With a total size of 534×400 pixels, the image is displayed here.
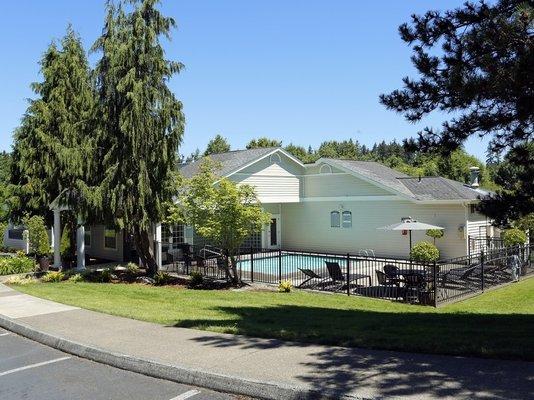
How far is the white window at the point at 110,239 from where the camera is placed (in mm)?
26970

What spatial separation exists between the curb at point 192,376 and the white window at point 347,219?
22380 mm

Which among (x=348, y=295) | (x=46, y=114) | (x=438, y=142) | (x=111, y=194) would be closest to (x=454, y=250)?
(x=348, y=295)

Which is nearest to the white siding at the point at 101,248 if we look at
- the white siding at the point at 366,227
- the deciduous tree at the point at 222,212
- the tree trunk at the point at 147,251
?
the tree trunk at the point at 147,251

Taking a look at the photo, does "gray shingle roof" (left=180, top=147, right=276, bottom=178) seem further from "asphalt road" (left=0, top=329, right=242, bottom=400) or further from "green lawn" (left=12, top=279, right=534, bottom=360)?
"asphalt road" (left=0, top=329, right=242, bottom=400)

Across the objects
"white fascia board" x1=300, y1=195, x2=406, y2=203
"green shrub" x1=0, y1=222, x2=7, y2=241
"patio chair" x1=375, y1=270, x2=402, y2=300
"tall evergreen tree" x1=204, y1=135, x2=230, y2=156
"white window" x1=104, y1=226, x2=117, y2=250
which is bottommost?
"patio chair" x1=375, y1=270, x2=402, y2=300

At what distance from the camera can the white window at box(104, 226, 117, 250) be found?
26970 millimetres

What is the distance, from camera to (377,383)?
543 cm

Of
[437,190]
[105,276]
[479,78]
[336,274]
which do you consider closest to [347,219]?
[437,190]

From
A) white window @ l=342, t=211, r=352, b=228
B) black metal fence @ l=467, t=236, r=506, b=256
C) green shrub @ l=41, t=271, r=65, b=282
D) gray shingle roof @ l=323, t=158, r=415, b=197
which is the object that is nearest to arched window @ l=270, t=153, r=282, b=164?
gray shingle roof @ l=323, t=158, r=415, b=197

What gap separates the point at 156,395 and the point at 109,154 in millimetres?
14285

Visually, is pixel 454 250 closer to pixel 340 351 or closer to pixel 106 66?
pixel 106 66

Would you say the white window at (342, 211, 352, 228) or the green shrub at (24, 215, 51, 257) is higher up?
the white window at (342, 211, 352, 228)

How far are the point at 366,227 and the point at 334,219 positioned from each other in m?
2.28

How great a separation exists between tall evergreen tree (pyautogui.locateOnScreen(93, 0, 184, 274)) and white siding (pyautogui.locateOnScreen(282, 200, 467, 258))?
1309 cm
